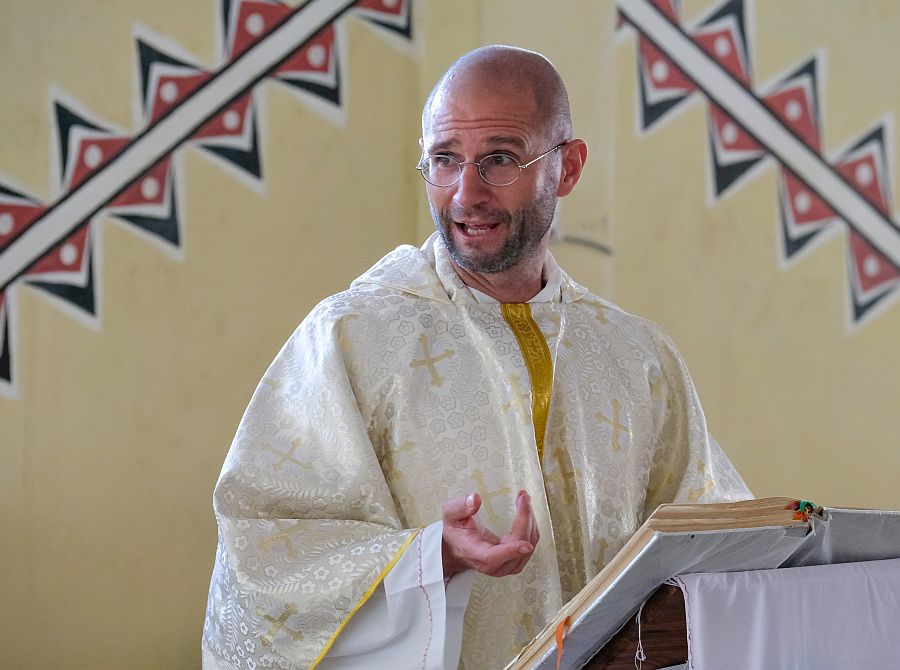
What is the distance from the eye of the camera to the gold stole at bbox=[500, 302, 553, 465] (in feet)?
8.42

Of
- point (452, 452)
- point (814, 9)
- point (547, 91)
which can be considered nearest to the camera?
point (452, 452)

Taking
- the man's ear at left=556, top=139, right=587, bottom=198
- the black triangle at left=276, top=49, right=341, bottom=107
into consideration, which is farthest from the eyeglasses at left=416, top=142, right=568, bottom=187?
the black triangle at left=276, top=49, right=341, bottom=107

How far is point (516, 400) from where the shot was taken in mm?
2557

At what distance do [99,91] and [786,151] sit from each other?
107 inches

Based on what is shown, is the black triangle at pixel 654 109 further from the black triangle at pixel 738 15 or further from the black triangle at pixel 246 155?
the black triangle at pixel 246 155

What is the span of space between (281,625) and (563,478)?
0.72m

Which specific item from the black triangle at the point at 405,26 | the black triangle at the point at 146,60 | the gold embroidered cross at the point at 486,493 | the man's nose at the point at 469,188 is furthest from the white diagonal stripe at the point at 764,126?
the gold embroidered cross at the point at 486,493

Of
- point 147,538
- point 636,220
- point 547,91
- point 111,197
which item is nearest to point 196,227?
point 111,197

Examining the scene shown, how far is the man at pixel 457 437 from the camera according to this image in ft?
7.25

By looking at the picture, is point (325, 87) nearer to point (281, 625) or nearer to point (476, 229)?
point (476, 229)

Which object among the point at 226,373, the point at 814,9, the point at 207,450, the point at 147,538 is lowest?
the point at 147,538

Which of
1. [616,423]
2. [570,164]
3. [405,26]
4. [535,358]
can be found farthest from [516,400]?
[405,26]

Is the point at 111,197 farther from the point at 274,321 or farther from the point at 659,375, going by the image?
the point at 659,375

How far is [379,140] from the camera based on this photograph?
5.02m
